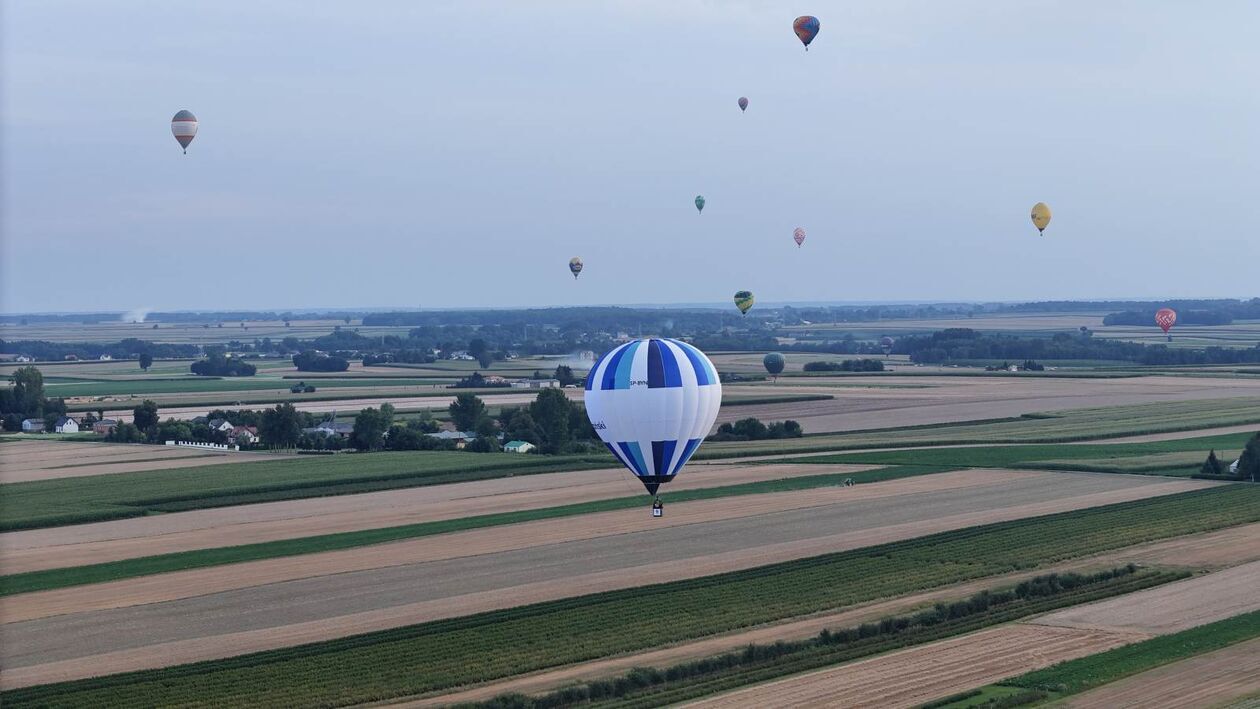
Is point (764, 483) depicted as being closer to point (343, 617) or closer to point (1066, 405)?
point (343, 617)

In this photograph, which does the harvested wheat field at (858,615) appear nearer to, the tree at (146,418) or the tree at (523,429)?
the tree at (523,429)

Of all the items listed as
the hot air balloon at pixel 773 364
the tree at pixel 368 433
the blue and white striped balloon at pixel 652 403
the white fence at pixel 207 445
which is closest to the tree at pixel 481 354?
the hot air balloon at pixel 773 364

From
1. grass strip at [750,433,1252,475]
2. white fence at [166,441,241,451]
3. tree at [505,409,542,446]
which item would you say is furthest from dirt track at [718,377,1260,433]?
white fence at [166,441,241,451]

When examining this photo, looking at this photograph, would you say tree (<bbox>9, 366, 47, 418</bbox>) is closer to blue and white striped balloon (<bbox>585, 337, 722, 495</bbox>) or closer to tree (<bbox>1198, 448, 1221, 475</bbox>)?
blue and white striped balloon (<bbox>585, 337, 722, 495</bbox>)

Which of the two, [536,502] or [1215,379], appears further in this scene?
[1215,379]

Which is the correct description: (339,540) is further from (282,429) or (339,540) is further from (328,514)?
(282,429)

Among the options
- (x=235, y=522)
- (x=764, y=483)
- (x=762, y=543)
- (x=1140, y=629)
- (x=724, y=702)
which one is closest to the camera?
(x=724, y=702)

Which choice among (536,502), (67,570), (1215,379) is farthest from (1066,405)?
(67,570)
